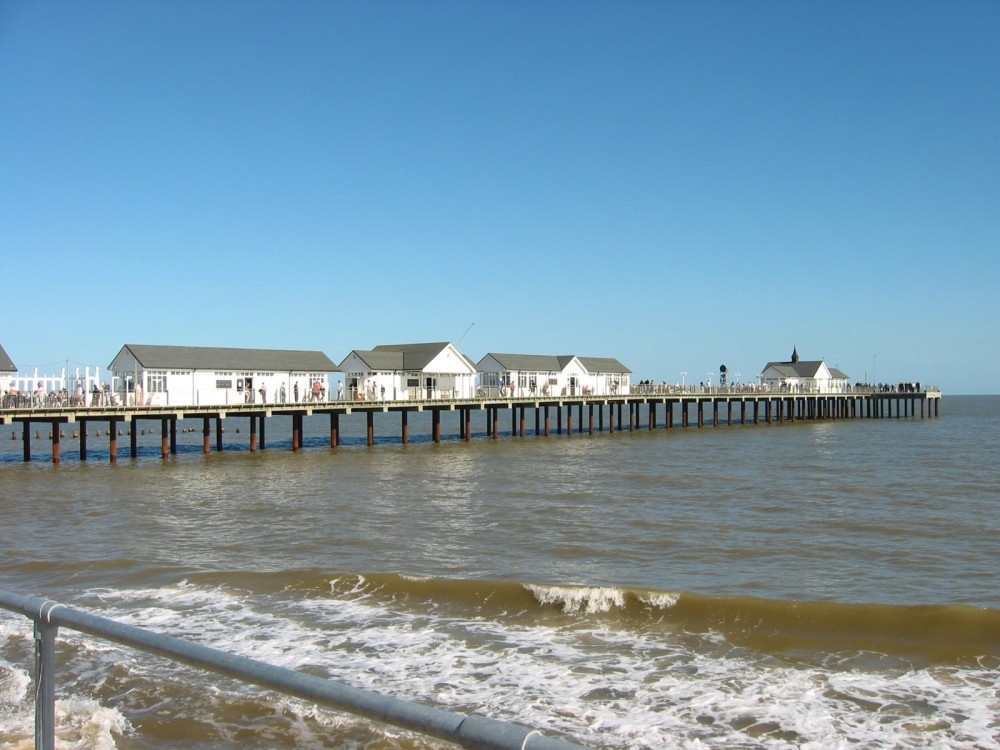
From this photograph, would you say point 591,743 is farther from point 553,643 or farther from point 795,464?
point 795,464

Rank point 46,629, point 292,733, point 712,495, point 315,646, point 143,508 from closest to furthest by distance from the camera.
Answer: point 46,629 < point 292,733 < point 315,646 < point 143,508 < point 712,495

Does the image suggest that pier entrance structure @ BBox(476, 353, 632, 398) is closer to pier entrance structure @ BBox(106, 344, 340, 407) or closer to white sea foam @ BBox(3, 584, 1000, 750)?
pier entrance structure @ BBox(106, 344, 340, 407)

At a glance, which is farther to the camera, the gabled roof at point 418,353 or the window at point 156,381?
the gabled roof at point 418,353

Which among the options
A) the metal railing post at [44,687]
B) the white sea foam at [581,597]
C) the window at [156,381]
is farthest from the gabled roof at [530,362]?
the metal railing post at [44,687]

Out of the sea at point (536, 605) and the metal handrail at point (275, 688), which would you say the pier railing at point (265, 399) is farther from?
the metal handrail at point (275, 688)

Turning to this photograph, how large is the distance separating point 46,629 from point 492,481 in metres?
27.1

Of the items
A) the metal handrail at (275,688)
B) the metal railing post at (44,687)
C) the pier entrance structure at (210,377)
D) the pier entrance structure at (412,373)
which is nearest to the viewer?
the metal handrail at (275,688)

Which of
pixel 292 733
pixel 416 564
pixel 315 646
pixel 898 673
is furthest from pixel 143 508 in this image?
pixel 898 673

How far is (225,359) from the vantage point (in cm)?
4275

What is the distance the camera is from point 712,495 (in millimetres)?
26172

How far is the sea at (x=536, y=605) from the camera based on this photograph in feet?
27.1

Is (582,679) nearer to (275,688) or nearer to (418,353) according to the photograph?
(275,688)

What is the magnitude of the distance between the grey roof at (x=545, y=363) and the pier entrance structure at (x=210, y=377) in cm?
1711

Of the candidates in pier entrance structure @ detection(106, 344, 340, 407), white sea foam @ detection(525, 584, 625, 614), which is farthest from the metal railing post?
pier entrance structure @ detection(106, 344, 340, 407)
